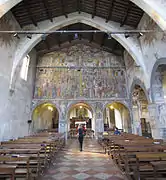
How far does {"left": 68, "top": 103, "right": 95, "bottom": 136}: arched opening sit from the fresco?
7.43ft

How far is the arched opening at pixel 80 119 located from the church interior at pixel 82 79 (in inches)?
49.8

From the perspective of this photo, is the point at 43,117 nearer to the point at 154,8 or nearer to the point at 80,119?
the point at 80,119

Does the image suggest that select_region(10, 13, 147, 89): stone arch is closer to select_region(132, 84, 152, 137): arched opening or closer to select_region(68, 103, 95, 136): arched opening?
select_region(132, 84, 152, 137): arched opening

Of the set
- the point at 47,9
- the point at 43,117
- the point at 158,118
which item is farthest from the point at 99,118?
the point at 47,9

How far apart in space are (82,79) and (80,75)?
1.98ft

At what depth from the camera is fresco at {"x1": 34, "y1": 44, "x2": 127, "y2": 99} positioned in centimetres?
1497

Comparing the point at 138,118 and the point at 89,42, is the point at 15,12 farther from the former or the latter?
the point at 138,118

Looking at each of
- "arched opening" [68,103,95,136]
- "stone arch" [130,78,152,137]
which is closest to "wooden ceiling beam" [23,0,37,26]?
"arched opening" [68,103,95,136]

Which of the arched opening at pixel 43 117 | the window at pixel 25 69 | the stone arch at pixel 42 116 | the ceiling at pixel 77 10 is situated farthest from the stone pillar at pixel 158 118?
the window at pixel 25 69

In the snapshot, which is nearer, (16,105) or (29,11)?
(29,11)

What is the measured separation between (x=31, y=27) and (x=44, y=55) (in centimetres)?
531

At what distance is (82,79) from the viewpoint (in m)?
15.5

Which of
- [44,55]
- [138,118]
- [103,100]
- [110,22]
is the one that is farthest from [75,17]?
[138,118]

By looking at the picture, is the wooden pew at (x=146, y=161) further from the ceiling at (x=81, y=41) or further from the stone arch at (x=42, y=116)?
the ceiling at (x=81, y=41)
